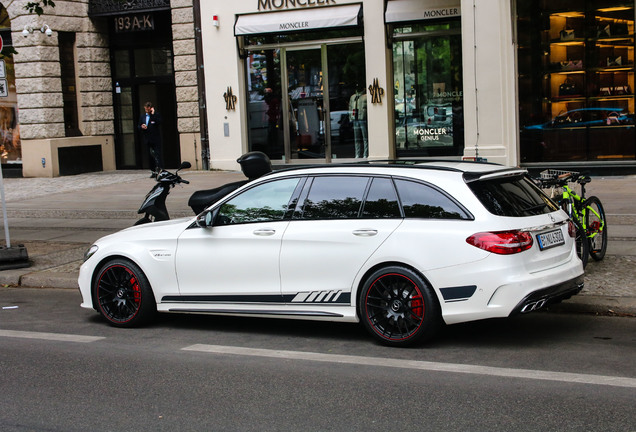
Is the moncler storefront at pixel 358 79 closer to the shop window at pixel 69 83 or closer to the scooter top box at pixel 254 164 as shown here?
the shop window at pixel 69 83

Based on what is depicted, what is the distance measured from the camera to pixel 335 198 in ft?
23.3

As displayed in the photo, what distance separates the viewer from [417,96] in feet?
66.2

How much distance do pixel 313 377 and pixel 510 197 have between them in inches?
84.6

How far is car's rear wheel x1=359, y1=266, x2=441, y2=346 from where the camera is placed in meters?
6.47

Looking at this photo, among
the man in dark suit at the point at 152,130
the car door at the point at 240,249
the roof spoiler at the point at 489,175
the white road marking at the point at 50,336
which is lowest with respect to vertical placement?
the white road marking at the point at 50,336

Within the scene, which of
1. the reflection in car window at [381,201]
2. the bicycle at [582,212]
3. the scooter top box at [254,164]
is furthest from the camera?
the scooter top box at [254,164]

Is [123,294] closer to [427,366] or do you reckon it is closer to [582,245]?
[427,366]

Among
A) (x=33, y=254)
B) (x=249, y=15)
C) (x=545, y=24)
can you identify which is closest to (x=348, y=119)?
(x=249, y=15)

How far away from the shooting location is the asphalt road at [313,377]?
5.06 metres

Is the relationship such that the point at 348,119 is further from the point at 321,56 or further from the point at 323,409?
the point at 323,409

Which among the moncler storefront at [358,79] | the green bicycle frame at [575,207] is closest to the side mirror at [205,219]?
the green bicycle frame at [575,207]

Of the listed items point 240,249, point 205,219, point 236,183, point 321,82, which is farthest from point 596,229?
point 321,82

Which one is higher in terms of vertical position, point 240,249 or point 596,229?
point 240,249

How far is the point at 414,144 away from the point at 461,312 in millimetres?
14356
